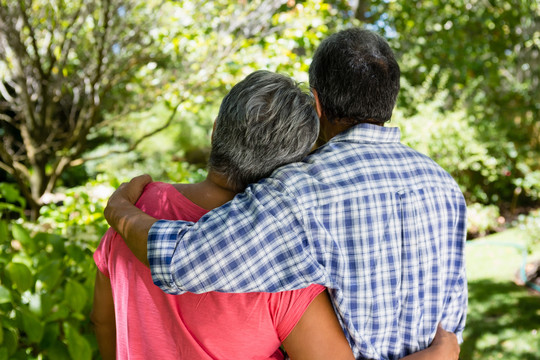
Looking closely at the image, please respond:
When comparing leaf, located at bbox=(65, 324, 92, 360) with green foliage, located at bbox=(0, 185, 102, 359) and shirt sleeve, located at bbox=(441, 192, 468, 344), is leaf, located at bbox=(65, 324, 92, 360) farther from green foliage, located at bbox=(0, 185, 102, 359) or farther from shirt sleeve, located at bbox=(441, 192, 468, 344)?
shirt sleeve, located at bbox=(441, 192, 468, 344)

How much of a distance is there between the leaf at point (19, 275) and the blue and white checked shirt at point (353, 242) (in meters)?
0.61

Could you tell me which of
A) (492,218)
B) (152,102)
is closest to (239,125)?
(152,102)

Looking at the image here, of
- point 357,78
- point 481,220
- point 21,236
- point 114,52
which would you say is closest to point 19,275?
point 21,236

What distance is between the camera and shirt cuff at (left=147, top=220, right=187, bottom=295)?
3.61 feet

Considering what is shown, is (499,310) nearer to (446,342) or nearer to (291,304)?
(446,342)

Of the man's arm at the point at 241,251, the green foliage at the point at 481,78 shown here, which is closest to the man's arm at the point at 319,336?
the man's arm at the point at 241,251

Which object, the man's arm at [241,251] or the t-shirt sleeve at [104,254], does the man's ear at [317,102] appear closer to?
the man's arm at [241,251]

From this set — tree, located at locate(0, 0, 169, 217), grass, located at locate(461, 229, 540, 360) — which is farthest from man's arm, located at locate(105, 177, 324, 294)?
grass, located at locate(461, 229, 540, 360)

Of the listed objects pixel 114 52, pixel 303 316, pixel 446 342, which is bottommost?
pixel 446 342

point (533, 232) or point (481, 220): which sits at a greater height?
point (533, 232)

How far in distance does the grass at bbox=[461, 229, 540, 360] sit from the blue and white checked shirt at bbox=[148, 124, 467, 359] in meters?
3.37

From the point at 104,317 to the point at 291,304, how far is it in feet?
2.23

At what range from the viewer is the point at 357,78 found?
1.31 meters

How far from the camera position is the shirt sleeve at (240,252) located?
1092 millimetres
